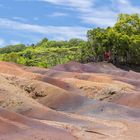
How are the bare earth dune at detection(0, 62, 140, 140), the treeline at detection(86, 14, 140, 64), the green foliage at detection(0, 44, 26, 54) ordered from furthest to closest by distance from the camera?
the green foliage at detection(0, 44, 26, 54), the treeline at detection(86, 14, 140, 64), the bare earth dune at detection(0, 62, 140, 140)

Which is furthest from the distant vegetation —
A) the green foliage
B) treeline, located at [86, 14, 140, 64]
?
the green foliage

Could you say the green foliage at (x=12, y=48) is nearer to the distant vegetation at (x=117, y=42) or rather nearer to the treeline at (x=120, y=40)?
the distant vegetation at (x=117, y=42)

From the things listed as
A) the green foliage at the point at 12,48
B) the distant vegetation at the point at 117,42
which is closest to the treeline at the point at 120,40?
the distant vegetation at the point at 117,42

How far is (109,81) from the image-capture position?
38719mm

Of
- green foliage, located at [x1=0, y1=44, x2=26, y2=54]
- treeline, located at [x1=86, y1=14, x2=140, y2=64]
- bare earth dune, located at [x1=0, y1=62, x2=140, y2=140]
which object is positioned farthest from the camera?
green foliage, located at [x1=0, y1=44, x2=26, y2=54]

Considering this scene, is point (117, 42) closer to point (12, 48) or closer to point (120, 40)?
point (120, 40)

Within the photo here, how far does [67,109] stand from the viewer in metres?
26.2

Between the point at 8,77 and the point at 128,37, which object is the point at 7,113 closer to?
the point at 8,77

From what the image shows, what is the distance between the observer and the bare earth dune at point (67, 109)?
16.7m

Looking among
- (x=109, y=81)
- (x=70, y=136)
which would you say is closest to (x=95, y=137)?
(x=70, y=136)

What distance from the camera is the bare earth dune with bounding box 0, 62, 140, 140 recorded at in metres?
16.7

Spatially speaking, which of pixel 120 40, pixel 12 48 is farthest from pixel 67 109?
pixel 12 48

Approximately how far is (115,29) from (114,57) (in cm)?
383

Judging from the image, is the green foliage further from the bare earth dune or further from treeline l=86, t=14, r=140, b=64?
the bare earth dune
